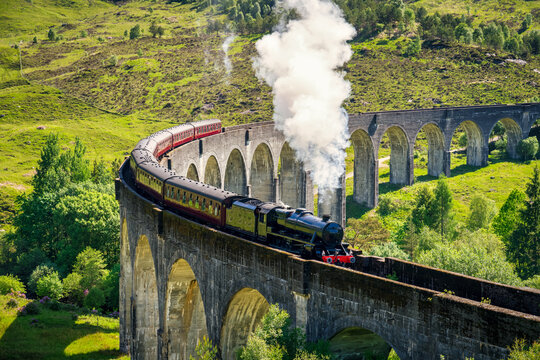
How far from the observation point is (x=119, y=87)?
134 m

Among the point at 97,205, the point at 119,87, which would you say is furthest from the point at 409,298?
the point at 119,87

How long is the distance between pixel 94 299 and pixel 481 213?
42.3 m

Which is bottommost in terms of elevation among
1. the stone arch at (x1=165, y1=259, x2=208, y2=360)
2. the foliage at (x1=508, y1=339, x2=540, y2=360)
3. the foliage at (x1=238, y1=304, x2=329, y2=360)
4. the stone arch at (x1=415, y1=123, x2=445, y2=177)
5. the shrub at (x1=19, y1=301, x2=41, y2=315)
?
the shrub at (x1=19, y1=301, x2=41, y2=315)

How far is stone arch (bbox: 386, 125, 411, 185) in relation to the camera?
286 ft

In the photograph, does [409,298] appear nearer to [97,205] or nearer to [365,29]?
[97,205]

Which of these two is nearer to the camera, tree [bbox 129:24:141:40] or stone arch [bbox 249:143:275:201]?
stone arch [bbox 249:143:275:201]

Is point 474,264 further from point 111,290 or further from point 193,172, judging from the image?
point 111,290

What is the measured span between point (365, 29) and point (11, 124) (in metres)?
79.6

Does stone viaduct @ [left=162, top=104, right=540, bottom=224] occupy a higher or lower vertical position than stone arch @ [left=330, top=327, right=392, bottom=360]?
higher

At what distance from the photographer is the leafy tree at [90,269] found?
190ft

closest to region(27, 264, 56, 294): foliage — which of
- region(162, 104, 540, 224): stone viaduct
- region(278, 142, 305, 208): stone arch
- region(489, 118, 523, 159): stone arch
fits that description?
region(162, 104, 540, 224): stone viaduct

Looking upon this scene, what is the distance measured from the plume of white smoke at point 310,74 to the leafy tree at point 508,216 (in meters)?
18.2

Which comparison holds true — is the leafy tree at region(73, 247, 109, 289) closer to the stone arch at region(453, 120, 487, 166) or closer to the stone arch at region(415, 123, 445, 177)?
the stone arch at region(415, 123, 445, 177)

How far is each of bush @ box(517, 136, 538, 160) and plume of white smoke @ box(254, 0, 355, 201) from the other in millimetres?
43091
